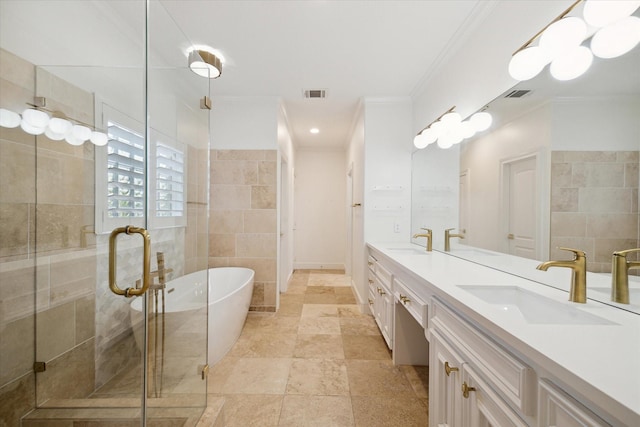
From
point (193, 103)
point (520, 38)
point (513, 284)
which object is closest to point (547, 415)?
point (513, 284)

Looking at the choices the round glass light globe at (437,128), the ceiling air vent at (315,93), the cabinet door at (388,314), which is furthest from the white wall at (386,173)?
the cabinet door at (388,314)

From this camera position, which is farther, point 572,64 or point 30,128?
point 572,64

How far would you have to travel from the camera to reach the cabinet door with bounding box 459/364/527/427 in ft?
2.45

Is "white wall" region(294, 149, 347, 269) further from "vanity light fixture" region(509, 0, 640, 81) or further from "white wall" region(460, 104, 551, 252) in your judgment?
"vanity light fixture" region(509, 0, 640, 81)

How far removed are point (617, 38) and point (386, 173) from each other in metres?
2.17

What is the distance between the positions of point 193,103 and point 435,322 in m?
1.77

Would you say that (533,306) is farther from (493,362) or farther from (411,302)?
(411,302)

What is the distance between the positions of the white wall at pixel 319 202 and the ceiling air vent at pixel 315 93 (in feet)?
7.66

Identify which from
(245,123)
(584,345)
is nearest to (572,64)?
(584,345)

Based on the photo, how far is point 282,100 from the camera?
3205 millimetres

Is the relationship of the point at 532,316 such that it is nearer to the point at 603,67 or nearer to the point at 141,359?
the point at 603,67

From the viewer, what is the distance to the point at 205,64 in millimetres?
1845

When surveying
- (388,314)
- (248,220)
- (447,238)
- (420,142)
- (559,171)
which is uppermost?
(420,142)

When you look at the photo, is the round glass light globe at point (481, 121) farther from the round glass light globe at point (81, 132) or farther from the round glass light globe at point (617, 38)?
the round glass light globe at point (81, 132)
